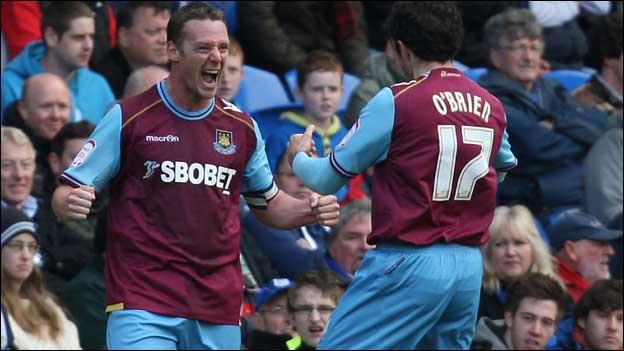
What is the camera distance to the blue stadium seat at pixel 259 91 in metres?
13.9

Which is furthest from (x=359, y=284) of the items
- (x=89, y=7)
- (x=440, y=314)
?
(x=89, y=7)

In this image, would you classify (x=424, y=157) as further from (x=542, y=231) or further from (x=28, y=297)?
(x=542, y=231)

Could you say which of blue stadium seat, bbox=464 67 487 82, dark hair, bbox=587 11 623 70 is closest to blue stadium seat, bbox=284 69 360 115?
blue stadium seat, bbox=464 67 487 82

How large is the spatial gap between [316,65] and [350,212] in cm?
176

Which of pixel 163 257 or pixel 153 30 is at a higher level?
pixel 153 30

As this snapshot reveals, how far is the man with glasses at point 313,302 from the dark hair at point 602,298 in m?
1.82

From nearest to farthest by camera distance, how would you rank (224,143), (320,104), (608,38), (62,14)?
(224,143) → (62,14) → (320,104) → (608,38)

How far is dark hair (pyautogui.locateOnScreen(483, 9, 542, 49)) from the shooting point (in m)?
14.1

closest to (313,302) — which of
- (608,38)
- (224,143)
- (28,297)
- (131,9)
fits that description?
(28,297)

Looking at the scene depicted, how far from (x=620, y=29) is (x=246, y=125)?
650 cm

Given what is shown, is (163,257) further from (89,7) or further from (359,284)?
(89,7)

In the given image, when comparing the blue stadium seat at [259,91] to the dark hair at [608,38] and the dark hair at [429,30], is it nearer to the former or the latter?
the dark hair at [608,38]

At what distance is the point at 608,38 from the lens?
14.5 metres

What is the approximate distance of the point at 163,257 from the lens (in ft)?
27.6
